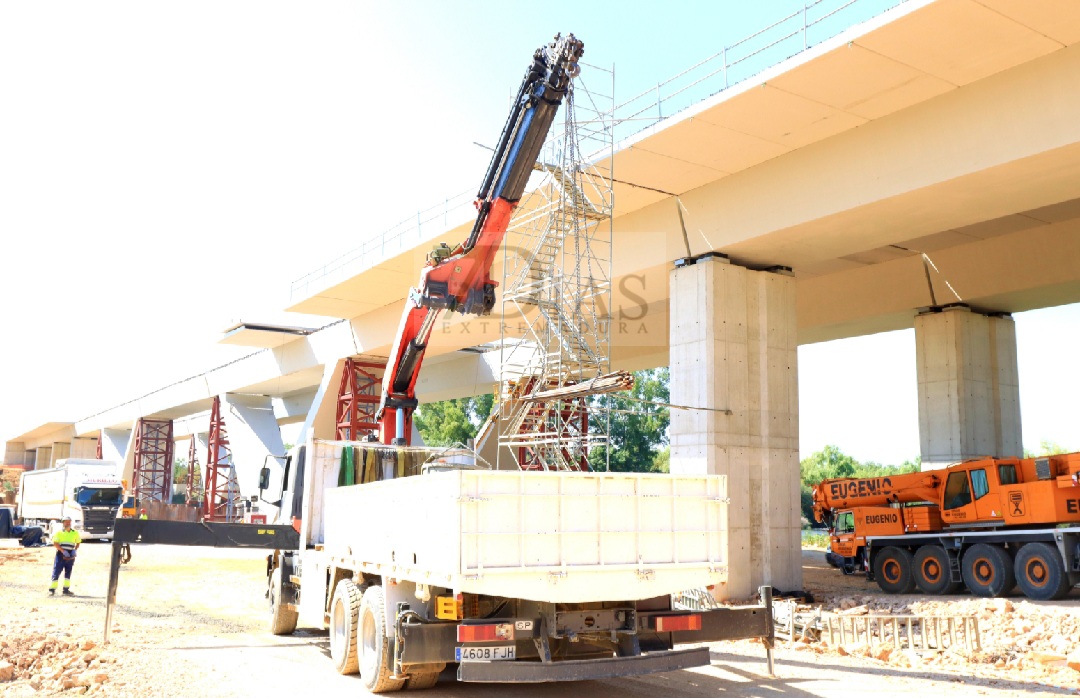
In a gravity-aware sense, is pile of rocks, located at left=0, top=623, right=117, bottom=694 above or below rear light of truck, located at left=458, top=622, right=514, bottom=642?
below

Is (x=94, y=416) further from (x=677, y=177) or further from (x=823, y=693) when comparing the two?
(x=823, y=693)

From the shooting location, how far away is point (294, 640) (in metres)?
13.0

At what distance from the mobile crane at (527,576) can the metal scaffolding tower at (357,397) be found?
79.0 ft

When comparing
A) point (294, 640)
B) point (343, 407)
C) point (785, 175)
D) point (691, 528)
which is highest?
point (785, 175)

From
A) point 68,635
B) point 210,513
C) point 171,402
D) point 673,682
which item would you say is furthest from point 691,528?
point 171,402

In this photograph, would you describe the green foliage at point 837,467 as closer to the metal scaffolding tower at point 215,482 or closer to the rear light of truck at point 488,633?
the metal scaffolding tower at point 215,482

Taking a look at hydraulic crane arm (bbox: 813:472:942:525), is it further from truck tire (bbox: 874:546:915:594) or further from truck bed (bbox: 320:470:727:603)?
truck bed (bbox: 320:470:727:603)

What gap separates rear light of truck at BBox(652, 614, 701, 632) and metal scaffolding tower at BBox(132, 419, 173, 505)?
2373 inches

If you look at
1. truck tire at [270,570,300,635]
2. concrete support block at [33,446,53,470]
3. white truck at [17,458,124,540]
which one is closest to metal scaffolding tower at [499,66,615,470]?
truck tire at [270,570,300,635]

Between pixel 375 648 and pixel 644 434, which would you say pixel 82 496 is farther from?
pixel 644 434

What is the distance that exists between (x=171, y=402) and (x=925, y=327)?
45.2 meters

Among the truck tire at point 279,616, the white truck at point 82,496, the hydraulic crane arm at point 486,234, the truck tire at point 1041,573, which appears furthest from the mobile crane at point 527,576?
the white truck at point 82,496

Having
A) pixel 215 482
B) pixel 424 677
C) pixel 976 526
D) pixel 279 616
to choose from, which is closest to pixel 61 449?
pixel 215 482

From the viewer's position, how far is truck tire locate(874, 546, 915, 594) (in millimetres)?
20281
